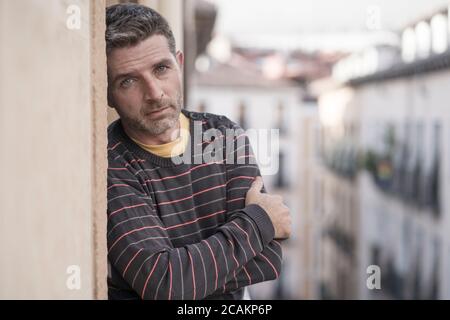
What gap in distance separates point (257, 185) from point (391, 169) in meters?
15.9

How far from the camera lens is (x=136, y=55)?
1713 mm

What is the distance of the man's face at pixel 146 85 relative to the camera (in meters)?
1.72

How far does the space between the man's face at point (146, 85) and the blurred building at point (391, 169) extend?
1134cm

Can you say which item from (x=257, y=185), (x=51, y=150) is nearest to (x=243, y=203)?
(x=257, y=185)

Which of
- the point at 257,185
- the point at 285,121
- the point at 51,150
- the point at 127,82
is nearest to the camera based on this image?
the point at 51,150

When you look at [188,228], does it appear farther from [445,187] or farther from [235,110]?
[235,110]

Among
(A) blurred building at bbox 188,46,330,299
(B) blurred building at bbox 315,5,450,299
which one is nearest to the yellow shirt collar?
(B) blurred building at bbox 315,5,450,299

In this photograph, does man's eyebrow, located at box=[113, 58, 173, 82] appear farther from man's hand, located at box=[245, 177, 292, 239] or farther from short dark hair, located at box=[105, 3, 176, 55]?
man's hand, located at box=[245, 177, 292, 239]

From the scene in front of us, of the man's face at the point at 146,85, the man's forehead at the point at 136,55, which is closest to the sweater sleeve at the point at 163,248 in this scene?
the man's face at the point at 146,85

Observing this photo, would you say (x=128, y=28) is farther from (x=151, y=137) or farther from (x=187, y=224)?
(x=187, y=224)

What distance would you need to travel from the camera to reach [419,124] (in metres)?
15.5

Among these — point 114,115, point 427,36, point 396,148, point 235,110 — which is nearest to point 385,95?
point 396,148

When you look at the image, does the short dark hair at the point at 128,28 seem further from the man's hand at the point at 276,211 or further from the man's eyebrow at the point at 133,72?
the man's hand at the point at 276,211

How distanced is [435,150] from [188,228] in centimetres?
1345
